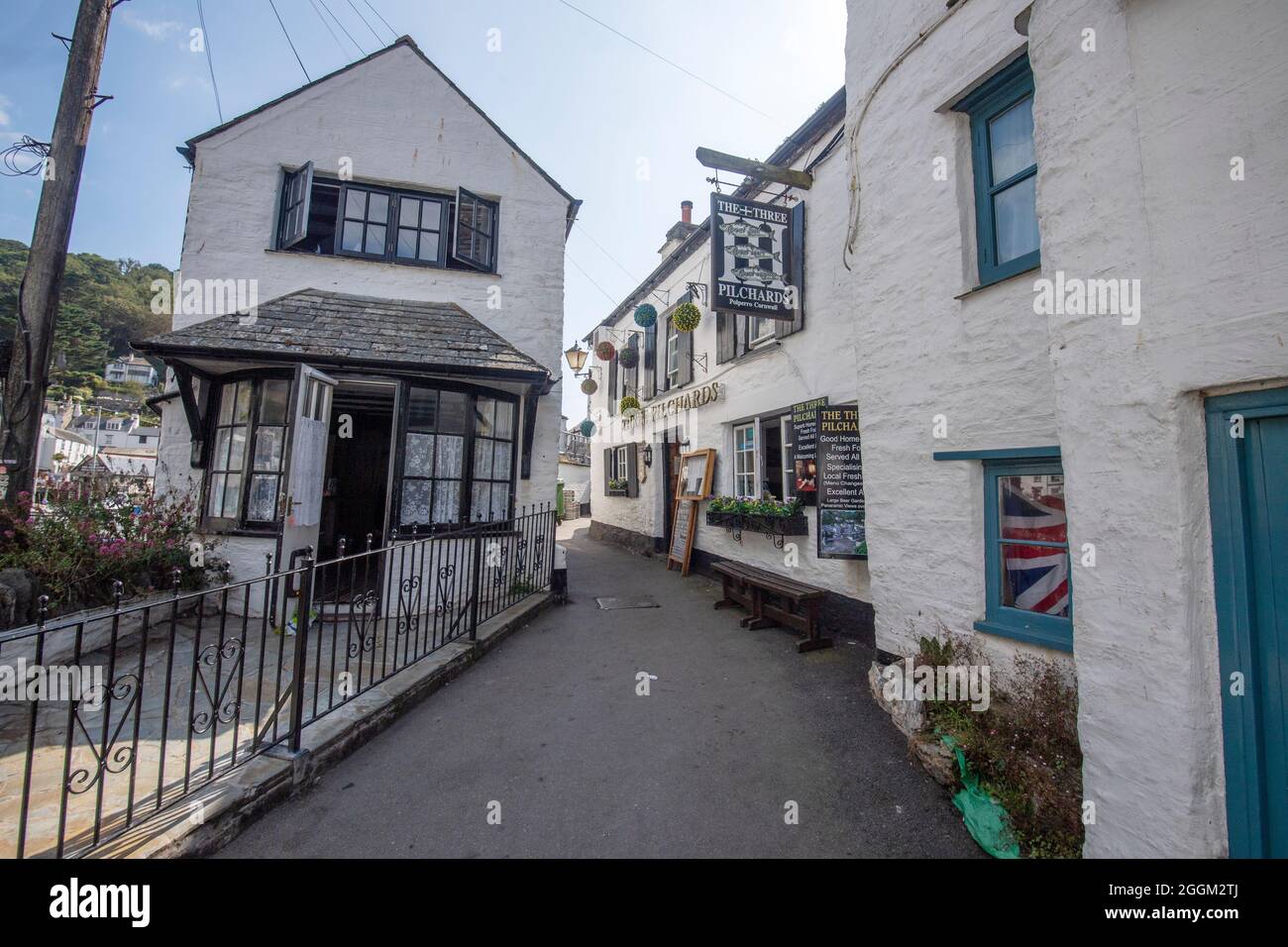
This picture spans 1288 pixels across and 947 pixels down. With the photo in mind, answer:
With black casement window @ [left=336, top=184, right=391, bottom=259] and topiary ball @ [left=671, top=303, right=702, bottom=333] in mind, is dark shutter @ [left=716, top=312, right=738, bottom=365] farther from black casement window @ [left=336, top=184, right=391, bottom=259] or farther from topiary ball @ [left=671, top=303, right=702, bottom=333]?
black casement window @ [left=336, top=184, right=391, bottom=259]

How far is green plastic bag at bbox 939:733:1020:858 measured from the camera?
2.66 m

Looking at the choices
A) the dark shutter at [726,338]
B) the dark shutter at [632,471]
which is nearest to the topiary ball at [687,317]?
the dark shutter at [726,338]

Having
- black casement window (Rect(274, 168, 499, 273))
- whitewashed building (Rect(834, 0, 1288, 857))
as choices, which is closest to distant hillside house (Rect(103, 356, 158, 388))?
black casement window (Rect(274, 168, 499, 273))

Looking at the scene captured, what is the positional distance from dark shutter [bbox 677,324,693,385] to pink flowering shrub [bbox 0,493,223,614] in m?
8.28

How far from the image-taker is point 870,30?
501 centimetres

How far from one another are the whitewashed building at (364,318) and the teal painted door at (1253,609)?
600cm

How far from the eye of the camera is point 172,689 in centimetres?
417

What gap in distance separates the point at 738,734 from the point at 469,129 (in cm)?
930

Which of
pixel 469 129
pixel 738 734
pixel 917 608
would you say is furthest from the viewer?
pixel 469 129

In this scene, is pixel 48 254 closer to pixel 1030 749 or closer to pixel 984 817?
pixel 984 817

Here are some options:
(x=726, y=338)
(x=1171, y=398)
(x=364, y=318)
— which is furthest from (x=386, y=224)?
(x=1171, y=398)

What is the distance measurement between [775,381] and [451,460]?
4.95 meters

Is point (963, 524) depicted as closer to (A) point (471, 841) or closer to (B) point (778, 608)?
(B) point (778, 608)
